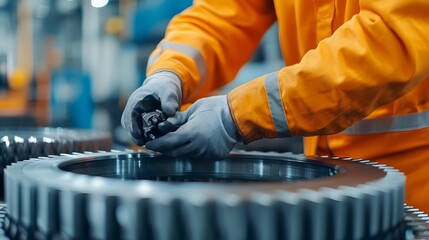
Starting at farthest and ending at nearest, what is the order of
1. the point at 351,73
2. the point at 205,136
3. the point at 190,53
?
1. the point at 190,53
2. the point at 205,136
3. the point at 351,73

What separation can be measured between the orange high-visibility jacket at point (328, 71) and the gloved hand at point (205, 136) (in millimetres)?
42

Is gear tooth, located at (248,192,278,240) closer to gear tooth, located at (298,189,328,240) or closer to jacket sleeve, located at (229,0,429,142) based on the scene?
gear tooth, located at (298,189,328,240)

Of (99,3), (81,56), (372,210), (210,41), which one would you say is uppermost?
(99,3)

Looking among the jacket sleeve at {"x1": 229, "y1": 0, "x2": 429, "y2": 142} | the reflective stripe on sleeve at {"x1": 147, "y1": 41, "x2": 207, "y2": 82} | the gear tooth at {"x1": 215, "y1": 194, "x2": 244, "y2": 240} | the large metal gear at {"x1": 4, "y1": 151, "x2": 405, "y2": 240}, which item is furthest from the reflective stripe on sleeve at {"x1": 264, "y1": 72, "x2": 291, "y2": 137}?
the reflective stripe on sleeve at {"x1": 147, "y1": 41, "x2": 207, "y2": 82}

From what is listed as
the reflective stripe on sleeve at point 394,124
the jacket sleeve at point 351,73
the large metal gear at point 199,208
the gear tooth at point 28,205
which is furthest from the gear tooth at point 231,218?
the reflective stripe on sleeve at point 394,124

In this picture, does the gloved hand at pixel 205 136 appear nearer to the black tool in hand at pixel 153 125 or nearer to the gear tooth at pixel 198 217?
the black tool in hand at pixel 153 125

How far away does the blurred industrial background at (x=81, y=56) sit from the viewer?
4254 millimetres

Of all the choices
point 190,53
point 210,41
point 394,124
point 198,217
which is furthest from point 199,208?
point 210,41

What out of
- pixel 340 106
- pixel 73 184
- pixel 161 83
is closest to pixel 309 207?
pixel 73 184

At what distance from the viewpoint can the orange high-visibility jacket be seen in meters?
0.97

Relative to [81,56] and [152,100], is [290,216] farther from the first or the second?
[81,56]

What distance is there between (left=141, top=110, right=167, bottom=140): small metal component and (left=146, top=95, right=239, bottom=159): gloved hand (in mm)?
18

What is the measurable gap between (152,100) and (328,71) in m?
0.47

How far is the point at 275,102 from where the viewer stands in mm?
1005
